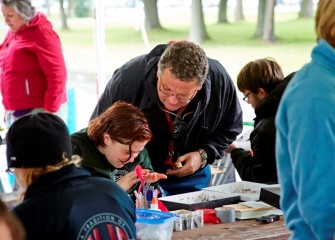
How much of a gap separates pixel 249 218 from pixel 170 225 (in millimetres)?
557

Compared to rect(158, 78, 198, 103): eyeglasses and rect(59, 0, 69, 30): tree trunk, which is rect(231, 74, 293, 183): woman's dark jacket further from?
rect(59, 0, 69, 30): tree trunk

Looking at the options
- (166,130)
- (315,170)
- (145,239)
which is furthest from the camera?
(166,130)

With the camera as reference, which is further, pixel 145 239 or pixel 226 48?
pixel 226 48

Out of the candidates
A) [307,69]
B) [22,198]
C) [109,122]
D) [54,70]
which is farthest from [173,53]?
[54,70]

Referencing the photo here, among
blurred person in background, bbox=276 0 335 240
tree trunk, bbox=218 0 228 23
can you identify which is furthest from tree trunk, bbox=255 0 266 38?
blurred person in background, bbox=276 0 335 240

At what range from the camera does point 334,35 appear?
1.98 m

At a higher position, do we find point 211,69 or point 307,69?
point 307,69

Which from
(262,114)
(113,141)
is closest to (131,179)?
(113,141)

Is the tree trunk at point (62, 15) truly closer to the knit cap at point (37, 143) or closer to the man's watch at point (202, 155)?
the man's watch at point (202, 155)

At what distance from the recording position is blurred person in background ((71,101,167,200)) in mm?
3303

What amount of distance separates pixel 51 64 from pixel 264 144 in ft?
7.69

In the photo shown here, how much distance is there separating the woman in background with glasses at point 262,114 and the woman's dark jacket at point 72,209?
1.76 meters

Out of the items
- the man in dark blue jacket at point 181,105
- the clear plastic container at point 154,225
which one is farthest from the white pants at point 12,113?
the clear plastic container at point 154,225

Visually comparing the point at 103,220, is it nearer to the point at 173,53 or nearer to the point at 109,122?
the point at 109,122
